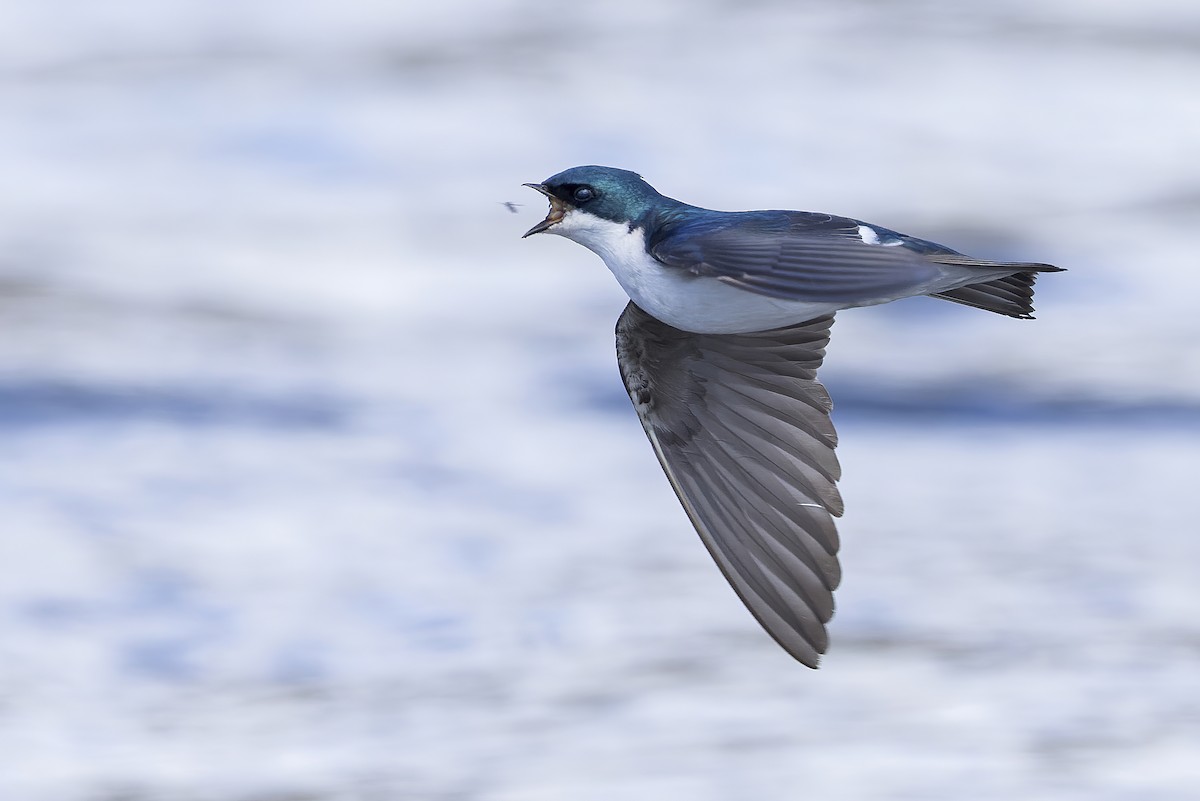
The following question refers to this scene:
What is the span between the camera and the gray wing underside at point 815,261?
8.16ft

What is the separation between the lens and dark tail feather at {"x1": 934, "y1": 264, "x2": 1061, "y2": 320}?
303 cm

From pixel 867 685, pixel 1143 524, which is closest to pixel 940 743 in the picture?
pixel 867 685

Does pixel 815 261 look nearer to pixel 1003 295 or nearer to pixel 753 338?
pixel 1003 295

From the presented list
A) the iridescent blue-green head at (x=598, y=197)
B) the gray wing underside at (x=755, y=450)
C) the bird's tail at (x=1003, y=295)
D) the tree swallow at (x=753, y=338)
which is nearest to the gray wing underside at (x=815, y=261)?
the tree swallow at (x=753, y=338)

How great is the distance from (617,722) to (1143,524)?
103 inches

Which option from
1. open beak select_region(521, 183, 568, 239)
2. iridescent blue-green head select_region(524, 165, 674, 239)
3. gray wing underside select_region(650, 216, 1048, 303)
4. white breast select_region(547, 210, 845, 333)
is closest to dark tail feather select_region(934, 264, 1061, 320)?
gray wing underside select_region(650, 216, 1048, 303)

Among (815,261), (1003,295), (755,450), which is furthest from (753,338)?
(815,261)

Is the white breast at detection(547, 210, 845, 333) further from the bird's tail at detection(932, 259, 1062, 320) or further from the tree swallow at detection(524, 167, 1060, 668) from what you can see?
the bird's tail at detection(932, 259, 1062, 320)

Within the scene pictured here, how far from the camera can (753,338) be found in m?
3.29

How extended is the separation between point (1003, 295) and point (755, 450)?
473 millimetres

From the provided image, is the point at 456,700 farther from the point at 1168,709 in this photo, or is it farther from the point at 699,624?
the point at 1168,709

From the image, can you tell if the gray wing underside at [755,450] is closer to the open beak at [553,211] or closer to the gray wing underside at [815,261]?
the open beak at [553,211]

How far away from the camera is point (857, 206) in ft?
30.9

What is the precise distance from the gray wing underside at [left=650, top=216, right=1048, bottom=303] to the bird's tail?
220mm
